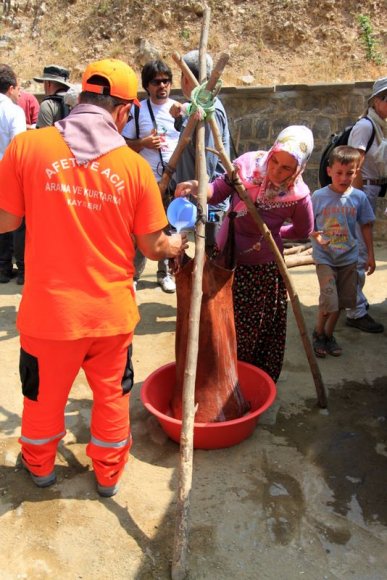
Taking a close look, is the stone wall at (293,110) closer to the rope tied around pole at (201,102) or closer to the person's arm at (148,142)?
the person's arm at (148,142)

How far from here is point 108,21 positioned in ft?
38.1

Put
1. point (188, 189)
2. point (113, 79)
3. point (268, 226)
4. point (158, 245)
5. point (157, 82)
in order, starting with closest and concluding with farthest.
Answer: point (113, 79), point (158, 245), point (188, 189), point (268, 226), point (157, 82)

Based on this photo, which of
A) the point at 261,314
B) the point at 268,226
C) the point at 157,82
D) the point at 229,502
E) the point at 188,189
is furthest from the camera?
the point at 157,82

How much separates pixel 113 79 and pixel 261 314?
5.84 ft

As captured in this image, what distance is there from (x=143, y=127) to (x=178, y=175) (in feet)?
1.74

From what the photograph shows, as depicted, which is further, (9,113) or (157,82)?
(9,113)

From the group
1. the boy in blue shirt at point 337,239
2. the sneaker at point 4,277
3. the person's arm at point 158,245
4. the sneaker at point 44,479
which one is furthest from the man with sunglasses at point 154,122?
the sneaker at point 44,479

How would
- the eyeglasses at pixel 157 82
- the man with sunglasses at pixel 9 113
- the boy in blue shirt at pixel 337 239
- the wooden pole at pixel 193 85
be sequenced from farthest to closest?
the man with sunglasses at pixel 9 113, the eyeglasses at pixel 157 82, the boy in blue shirt at pixel 337 239, the wooden pole at pixel 193 85

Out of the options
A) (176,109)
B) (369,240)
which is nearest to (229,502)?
(369,240)

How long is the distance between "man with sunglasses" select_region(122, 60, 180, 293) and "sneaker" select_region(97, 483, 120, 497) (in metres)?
2.90

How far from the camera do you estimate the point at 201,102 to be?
9.57 feet

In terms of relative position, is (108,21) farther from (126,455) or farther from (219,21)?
(126,455)

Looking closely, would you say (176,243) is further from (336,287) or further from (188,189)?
(336,287)

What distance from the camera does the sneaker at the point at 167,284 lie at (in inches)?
217
